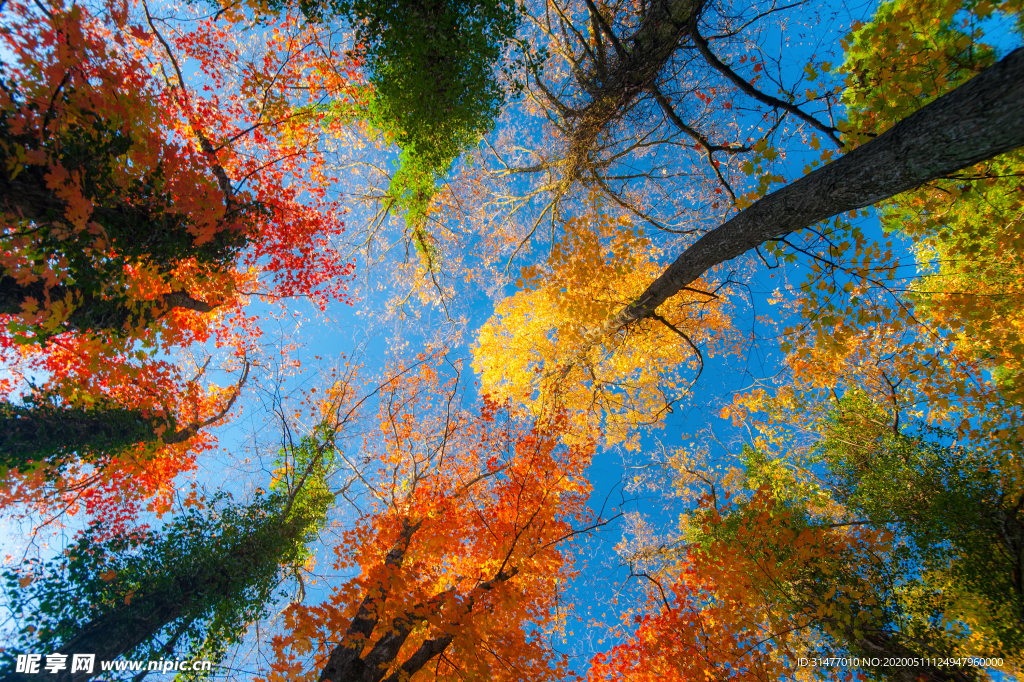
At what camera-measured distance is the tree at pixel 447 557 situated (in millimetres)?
5457

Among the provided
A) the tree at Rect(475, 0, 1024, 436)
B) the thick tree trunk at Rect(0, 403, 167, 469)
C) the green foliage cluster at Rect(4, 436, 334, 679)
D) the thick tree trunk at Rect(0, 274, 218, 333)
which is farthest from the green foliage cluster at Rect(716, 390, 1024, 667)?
the thick tree trunk at Rect(0, 403, 167, 469)

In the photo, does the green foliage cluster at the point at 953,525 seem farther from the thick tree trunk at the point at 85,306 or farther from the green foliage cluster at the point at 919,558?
the thick tree trunk at the point at 85,306

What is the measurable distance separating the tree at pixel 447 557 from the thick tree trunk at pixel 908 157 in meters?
5.25

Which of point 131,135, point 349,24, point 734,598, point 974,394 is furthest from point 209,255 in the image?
point 974,394

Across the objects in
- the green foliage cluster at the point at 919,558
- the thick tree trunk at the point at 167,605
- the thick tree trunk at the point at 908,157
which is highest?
the thick tree trunk at the point at 908,157

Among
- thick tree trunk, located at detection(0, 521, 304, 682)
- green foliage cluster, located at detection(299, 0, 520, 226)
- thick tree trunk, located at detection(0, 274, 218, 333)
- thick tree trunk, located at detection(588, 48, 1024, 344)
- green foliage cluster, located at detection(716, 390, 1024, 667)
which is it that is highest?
green foliage cluster, located at detection(299, 0, 520, 226)

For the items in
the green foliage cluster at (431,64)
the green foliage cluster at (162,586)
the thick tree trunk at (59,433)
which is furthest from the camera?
the green foliage cluster at (431,64)

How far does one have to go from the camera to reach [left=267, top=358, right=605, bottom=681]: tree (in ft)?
17.9

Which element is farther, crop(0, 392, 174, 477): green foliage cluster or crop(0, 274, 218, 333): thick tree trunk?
crop(0, 392, 174, 477): green foliage cluster

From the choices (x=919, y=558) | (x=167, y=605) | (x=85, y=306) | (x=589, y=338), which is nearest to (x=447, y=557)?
(x=167, y=605)

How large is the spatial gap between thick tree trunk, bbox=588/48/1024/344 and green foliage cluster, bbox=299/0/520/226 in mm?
5511

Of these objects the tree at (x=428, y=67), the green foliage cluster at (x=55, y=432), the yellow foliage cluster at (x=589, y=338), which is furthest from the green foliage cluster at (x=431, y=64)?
the green foliage cluster at (x=55, y=432)

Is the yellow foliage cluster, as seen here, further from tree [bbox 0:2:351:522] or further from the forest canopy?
tree [bbox 0:2:351:522]

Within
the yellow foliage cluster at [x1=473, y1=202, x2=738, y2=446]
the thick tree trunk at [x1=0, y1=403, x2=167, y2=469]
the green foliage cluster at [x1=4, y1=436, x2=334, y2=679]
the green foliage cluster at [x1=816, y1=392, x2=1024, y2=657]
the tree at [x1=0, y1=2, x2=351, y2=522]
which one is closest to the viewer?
the tree at [x1=0, y1=2, x2=351, y2=522]
